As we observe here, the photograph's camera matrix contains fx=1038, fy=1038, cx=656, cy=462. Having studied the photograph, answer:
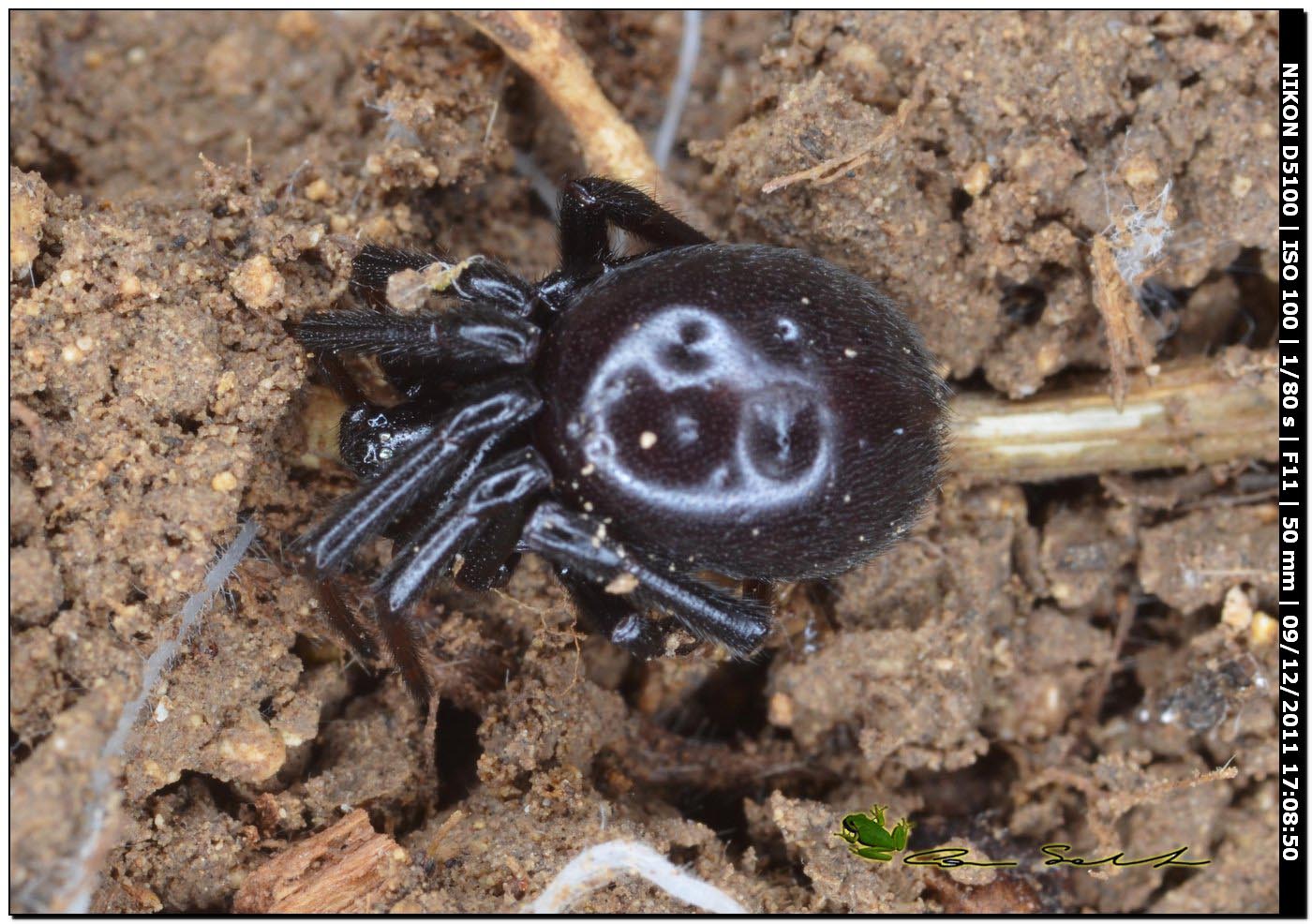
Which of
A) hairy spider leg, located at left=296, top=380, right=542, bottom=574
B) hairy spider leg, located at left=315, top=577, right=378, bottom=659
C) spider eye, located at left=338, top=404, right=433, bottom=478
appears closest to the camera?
hairy spider leg, located at left=296, top=380, right=542, bottom=574

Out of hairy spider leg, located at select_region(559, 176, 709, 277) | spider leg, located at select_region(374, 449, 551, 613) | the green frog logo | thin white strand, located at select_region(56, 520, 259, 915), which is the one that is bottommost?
the green frog logo

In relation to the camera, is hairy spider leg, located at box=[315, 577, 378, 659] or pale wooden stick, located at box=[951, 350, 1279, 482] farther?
pale wooden stick, located at box=[951, 350, 1279, 482]

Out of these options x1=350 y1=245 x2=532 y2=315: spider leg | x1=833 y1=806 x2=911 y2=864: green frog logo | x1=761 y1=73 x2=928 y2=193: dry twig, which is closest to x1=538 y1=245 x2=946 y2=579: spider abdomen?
x1=350 y1=245 x2=532 y2=315: spider leg

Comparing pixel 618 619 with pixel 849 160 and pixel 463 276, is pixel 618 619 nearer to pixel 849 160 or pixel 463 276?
pixel 463 276

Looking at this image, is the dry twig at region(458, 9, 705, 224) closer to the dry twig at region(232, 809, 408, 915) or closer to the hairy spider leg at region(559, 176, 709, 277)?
the hairy spider leg at region(559, 176, 709, 277)

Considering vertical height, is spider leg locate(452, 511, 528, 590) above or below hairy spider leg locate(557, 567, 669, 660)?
above

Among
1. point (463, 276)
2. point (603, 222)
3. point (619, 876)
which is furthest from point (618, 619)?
point (603, 222)
